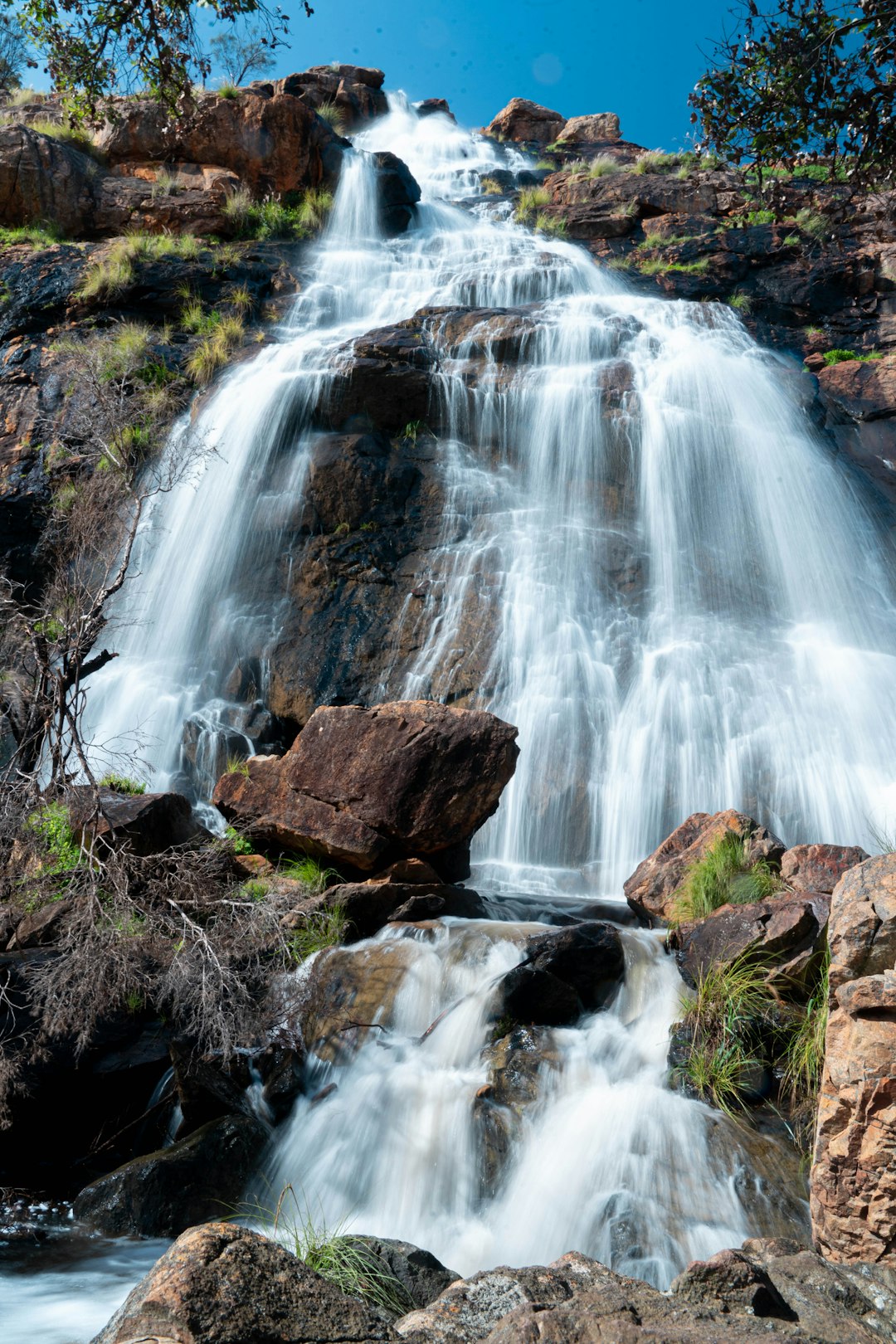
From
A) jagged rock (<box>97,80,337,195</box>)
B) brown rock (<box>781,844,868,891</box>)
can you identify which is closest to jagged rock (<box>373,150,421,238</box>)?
jagged rock (<box>97,80,337,195</box>)

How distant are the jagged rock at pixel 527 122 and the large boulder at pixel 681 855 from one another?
3159cm

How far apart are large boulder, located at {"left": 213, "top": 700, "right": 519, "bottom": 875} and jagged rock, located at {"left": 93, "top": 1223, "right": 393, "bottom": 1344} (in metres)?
5.25

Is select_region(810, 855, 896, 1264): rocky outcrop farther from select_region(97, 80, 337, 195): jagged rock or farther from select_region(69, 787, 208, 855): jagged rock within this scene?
select_region(97, 80, 337, 195): jagged rock

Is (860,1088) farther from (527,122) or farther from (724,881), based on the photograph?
(527,122)

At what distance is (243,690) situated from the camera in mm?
12156

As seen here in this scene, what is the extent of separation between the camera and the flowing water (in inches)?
204

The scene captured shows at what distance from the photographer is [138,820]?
7.50 meters

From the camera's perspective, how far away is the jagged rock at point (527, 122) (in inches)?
1276

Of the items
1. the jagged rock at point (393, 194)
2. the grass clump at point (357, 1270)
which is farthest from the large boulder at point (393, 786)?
the jagged rock at point (393, 194)

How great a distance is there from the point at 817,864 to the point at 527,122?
33186 mm

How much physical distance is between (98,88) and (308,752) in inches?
223

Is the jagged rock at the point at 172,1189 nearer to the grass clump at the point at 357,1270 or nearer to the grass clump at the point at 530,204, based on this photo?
the grass clump at the point at 357,1270

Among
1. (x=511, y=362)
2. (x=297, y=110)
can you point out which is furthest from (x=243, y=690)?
(x=297, y=110)

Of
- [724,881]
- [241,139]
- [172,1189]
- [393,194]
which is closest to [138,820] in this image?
[172,1189]
